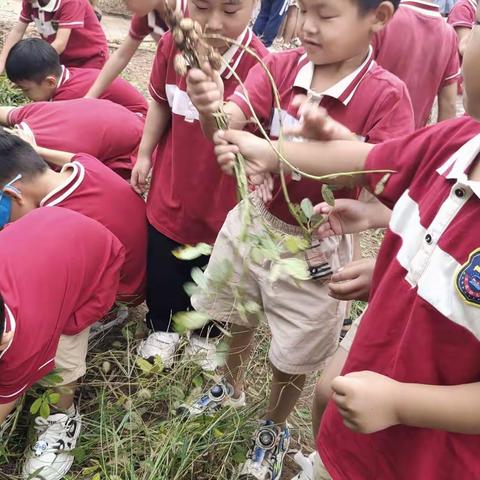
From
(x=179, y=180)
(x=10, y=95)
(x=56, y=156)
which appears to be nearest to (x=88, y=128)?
(x=56, y=156)

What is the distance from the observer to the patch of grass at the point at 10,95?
408 centimetres

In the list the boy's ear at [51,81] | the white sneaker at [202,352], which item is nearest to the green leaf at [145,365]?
the white sneaker at [202,352]

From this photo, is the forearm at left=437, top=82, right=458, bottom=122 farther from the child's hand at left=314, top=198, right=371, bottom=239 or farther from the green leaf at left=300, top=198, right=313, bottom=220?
the green leaf at left=300, top=198, right=313, bottom=220

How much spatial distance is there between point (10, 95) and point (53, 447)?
3.05 metres

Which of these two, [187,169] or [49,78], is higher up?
[187,169]

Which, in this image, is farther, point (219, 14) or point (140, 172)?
→ point (140, 172)

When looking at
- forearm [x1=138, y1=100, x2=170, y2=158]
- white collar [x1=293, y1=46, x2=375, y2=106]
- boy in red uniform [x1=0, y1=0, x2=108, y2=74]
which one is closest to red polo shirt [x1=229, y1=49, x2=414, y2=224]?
white collar [x1=293, y1=46, x2=375, y2=106]

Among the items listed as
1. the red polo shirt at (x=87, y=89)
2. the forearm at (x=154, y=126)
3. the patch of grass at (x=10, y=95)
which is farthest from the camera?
the patch of grass at (x=10, y=95)

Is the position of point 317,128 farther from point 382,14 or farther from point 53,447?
point 53,447

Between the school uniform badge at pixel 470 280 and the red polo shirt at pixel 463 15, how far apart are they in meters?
2.93

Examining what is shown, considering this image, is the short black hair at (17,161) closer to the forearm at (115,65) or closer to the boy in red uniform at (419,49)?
the forearm at (115,65)

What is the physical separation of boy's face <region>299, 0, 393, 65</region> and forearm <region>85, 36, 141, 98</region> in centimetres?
153

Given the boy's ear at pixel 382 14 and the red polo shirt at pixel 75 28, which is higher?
the boy's ear at pixel 382 14

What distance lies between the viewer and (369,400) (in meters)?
1.00
